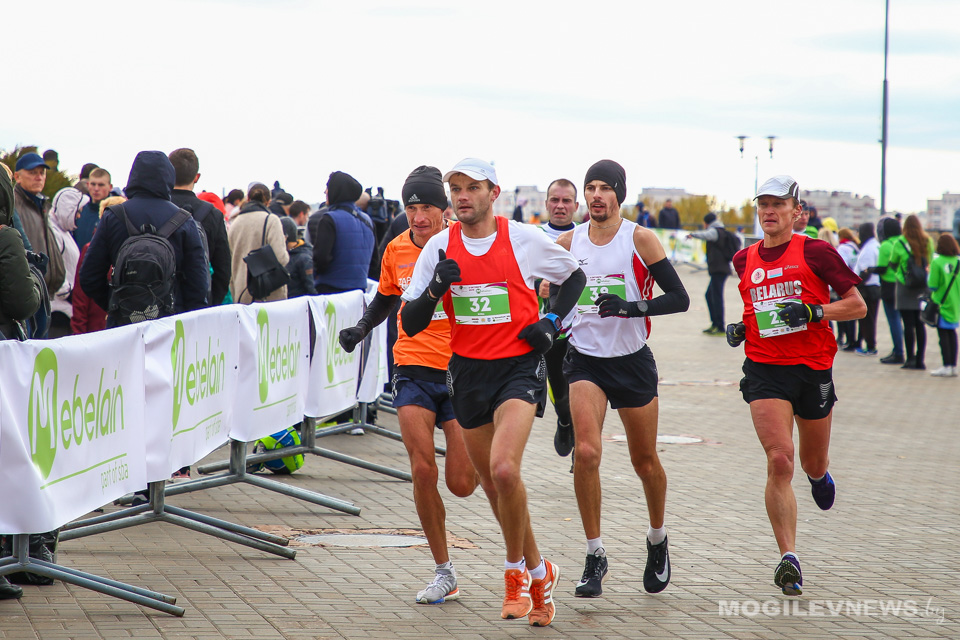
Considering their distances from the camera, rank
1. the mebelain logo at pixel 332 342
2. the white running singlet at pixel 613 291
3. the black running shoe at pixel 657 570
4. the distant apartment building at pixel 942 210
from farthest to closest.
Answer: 1. the distant apartment building at pixel 942 210
2. the mebelain logo at pixel 332 342
3. the white running singlet at pixel 613 291
4. the black running shoe at pixel 657 570

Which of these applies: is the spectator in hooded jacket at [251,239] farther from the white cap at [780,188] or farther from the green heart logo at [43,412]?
the green heart logo at [43,412]

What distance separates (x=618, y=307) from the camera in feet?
20.0

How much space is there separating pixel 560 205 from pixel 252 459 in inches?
140

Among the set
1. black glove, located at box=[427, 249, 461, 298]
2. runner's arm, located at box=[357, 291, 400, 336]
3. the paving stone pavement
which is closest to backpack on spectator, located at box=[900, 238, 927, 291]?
the paving stone pavement

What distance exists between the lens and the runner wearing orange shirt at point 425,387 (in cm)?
594

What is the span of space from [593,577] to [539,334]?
1.43 m

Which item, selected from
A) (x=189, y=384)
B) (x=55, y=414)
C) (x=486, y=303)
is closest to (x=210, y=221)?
(x=189, y=384)

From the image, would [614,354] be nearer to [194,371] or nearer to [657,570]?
[657,570]

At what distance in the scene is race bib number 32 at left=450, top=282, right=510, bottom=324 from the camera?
557 cm

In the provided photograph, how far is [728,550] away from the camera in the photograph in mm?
7094

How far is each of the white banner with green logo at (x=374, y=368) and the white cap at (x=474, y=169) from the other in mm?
4640

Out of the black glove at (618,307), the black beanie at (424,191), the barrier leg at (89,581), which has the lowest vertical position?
the barrier leg at (89,581)

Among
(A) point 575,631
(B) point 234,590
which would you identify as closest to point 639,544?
(A) point 575,631

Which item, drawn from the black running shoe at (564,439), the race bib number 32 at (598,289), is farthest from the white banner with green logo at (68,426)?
the black running shoe at (564,439)
